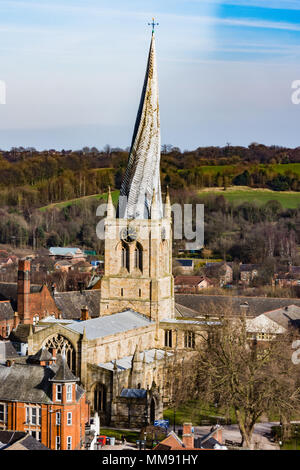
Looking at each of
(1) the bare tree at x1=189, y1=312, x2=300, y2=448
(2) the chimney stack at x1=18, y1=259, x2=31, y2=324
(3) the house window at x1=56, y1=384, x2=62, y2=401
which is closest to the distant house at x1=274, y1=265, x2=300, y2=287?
(2) the chimney stack at x1=18, y1=259, x2=31, y2=324

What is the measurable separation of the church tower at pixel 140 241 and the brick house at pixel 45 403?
15.0 m

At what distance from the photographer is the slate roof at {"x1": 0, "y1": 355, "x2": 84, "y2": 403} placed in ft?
142

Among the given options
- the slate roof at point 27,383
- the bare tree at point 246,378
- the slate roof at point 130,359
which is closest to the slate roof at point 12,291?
the slate roof at point 130,359

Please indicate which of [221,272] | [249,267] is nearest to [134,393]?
[221,272]

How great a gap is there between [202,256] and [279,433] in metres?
85.5

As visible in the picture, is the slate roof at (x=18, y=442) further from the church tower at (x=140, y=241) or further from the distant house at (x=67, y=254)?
the distant house at (x=67, y=254)

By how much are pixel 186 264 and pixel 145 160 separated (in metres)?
61.8

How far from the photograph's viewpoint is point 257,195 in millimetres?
146375

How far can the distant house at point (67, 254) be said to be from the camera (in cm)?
13412

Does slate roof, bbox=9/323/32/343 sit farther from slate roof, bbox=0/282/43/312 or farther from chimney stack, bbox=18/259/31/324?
slate roof, bbox=0/282/43/312

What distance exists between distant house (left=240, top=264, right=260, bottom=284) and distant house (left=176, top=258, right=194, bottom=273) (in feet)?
21.3

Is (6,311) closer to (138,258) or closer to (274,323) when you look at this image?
(138,258)

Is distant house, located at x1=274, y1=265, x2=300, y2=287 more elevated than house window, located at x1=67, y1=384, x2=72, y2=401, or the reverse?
distant house, located at x1=274, y1=265, x2=300, y2=287
